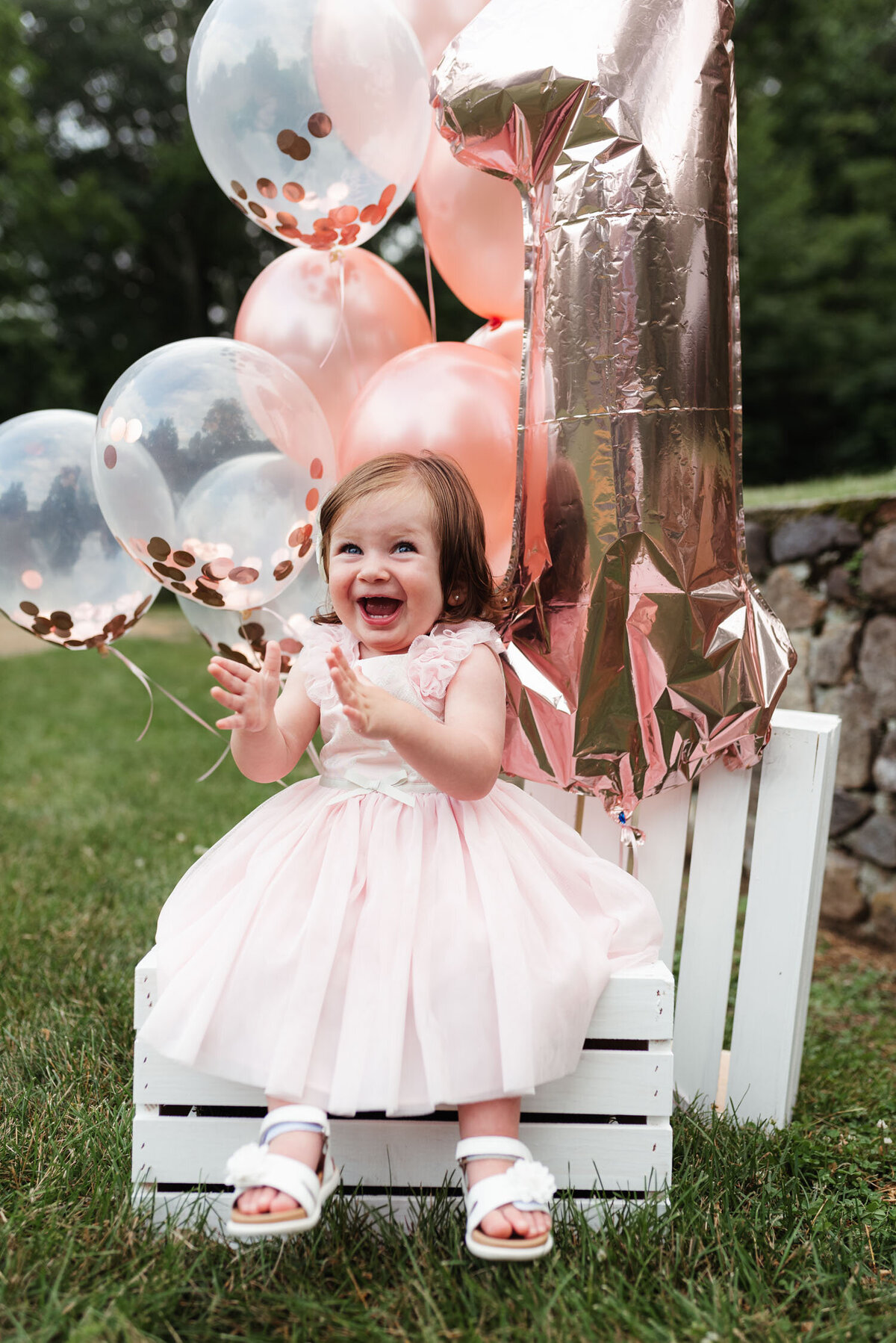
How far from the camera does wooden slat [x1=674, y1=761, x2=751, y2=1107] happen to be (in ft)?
5.95

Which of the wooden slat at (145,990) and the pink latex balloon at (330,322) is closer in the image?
the wooden slat at (145,990)

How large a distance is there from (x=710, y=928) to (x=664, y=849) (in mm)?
164

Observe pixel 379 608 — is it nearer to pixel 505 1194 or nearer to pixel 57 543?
pixel 57 543

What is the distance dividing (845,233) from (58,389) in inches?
413

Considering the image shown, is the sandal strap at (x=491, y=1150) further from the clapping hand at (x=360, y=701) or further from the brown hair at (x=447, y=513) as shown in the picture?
the brown hair at (x=447, y=513)

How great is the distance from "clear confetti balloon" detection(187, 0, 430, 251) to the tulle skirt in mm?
1110

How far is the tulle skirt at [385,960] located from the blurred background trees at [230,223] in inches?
441

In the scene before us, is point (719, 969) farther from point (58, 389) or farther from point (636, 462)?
point (58, 389)

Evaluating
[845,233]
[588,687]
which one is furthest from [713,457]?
[845,233]

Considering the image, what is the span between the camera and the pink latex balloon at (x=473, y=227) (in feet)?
6.09

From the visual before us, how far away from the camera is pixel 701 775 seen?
1840 millimetres

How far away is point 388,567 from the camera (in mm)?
1562

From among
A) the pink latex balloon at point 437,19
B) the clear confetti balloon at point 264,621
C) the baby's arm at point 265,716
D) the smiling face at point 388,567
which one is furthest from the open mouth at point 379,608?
the pink latex balloon at point 437,19

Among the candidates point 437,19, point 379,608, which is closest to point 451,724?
point 379,608
